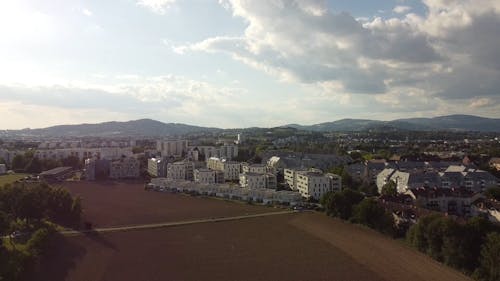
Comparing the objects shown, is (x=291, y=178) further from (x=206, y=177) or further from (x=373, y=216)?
(x=373, y=216)

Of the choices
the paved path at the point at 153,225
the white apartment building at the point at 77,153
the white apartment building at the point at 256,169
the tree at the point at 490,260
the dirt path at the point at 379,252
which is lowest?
the dirt path at the point at 379,252

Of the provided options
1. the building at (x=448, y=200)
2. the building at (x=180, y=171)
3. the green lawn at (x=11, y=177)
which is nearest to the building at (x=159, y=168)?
the building at (x=180, y=171)

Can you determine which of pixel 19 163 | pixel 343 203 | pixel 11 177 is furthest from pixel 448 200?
pixel 19 163

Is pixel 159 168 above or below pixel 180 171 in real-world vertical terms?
above

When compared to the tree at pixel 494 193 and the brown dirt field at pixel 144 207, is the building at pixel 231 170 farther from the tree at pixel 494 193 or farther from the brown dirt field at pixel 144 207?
the tree at pixel 494 193

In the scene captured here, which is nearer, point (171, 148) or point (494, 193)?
point (494, 193)

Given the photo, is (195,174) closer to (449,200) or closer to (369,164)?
(369,164)

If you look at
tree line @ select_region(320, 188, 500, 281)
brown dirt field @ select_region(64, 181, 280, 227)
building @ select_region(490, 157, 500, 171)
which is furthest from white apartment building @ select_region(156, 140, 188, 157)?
tree line @ select_region(320, 188, 500, 281)
